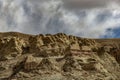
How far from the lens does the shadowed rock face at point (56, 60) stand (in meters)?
68.7

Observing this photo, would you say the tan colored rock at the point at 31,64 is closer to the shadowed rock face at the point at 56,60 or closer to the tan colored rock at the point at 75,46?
the shadowed rock face at the point at 56,60

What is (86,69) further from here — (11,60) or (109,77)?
(11,60)

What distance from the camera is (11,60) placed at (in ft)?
248

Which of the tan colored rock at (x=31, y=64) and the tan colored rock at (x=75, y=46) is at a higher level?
the tan colored rock at (x=75, y=46)

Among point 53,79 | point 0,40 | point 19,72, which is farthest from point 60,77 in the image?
point 0,40

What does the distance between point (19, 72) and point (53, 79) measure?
545cm

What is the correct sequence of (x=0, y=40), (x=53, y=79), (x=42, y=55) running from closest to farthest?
1. (x=53, y=79)
2. (x=42, y=55)
3. (x=0, y=40)

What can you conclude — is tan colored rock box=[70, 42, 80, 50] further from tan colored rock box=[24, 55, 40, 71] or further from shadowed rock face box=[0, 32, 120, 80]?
tan colored rock box=[24, 55, 40, 71]

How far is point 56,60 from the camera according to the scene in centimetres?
7181

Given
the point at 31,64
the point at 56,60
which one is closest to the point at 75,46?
the point at 56,60

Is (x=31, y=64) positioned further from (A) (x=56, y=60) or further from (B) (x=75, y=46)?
(B) (x=75, y=46)

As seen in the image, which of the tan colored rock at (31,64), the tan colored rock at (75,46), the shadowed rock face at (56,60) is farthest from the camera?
the tan colored rock at (75,46)

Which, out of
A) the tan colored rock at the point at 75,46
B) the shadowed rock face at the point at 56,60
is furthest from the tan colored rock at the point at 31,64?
the tan colored rock at the point at 75,46

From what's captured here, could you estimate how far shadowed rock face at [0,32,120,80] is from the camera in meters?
68.7
